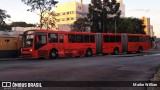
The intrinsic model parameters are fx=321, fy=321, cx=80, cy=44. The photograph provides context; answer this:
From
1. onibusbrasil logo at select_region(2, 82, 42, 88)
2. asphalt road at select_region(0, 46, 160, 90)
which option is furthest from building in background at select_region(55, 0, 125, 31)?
onibusbrasil logo at select_region(2, 82, 42, 88)

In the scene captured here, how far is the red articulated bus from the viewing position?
29.8 meters

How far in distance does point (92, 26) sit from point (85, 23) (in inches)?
295

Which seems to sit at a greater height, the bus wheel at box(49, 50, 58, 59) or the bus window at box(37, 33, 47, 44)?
the bus window at box(37, 33, 47, 44)

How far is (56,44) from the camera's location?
3150 centimetres

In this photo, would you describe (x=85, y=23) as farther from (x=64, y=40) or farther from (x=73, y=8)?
(x=73, y=8)

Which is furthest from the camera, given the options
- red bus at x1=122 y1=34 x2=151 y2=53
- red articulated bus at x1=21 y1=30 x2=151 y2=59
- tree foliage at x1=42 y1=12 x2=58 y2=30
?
tree foliage at x1=42 y1=12 x2=58 y2=30

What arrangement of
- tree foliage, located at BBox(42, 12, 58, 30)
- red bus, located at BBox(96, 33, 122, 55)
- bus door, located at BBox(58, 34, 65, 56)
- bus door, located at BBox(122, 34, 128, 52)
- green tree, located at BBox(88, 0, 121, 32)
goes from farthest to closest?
1. green tree, located at BBox(88, 0, 121, 32)
2. tree foliage, located at BBox(42, 12, 58, 30)
3. bus door, located at BBox(122, 34, 128, 52)
4. red bus, located at BBox(96, 33, 122, 55)
5. bus door, located at BBox(58, 34, 65, 56)

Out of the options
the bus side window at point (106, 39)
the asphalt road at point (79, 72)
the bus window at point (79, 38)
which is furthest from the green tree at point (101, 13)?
the asphalt road at point (79, 72)

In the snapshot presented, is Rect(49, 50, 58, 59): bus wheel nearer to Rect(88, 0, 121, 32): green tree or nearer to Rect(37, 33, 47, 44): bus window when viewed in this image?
Rect(37, 33, 47, 44): bus window

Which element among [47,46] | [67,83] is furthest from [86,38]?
[67,83]

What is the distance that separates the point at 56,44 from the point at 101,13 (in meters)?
51.3

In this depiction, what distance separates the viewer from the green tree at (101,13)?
80688 millimetres

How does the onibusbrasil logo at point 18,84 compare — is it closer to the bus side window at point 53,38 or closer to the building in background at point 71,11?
the bus side window at point 53,38

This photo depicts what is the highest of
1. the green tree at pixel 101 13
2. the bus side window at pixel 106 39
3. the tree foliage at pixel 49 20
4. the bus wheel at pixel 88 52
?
the green tree at pixel 101 13
